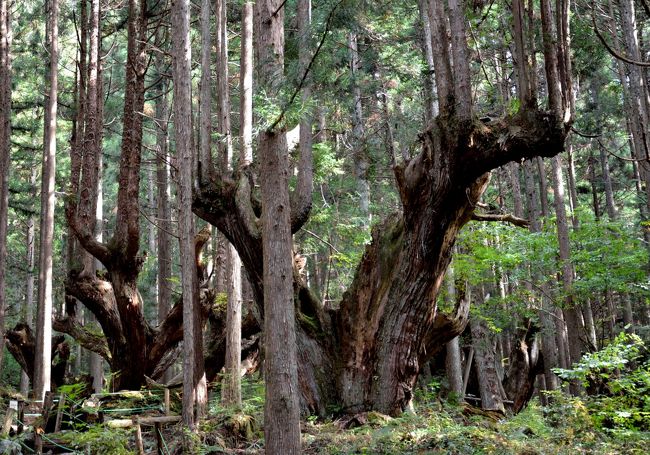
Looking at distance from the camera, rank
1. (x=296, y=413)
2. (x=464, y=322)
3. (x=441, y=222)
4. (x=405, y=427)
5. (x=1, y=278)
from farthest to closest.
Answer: (x=1, y=278) → (x=464, y=322) → (x=441, y=222) → (x=405, y=427) → (x=296, y=413)

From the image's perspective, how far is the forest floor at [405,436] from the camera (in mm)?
7520

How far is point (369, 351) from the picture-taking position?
9.98m

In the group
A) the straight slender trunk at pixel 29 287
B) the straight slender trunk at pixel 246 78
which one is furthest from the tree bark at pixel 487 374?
the straight slender trunk at pixel 29 287

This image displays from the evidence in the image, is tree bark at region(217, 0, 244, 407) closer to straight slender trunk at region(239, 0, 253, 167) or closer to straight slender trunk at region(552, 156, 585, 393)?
straight slender trunk at region(239, 0, 253, 167)

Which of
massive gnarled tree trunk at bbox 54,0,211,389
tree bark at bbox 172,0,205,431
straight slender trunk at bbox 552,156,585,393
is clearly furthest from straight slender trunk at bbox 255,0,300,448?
straight slender trunk at bbox 552,156,585,393

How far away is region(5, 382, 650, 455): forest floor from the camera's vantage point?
7520mm

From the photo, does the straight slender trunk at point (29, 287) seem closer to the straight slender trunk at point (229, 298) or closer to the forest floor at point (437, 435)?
the straight slender trunk at point (229, 298)

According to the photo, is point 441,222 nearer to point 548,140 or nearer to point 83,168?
point 548,140

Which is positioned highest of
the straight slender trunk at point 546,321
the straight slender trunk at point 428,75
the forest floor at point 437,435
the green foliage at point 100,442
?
the straight slender trunk at point 428,75

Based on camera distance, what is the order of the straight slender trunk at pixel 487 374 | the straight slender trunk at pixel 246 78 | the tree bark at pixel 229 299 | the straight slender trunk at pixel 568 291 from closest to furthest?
the tree bark at pixel 229 299 < the straight slender trunk at pixel 246 78 < the straight slender trunk at pixel 568 291 < the straight slender trunk at pixel 487 374

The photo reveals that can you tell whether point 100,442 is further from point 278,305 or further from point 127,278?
point 127,278

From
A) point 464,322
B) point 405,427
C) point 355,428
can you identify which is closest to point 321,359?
point 355,428

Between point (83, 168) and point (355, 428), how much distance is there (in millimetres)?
9311

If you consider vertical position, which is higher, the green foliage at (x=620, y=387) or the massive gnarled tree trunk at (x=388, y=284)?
the massive gnarled tree trunk at (x=388, y=284)
